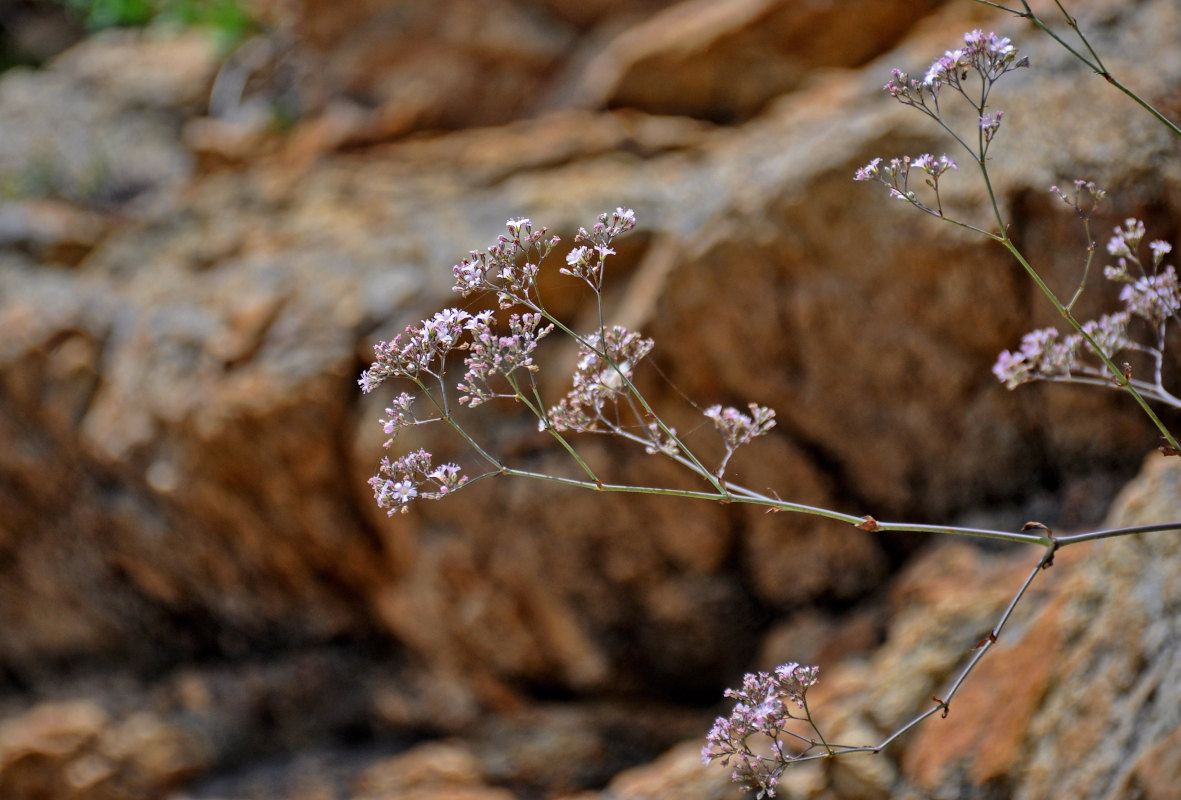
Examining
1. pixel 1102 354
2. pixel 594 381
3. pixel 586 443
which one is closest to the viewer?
pixel 1102 354

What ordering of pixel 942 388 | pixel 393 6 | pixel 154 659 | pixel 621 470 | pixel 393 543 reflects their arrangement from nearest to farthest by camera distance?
pixel 942 388, pixel 621 470, pixel 393 543, pixel 154 659, pixel 393 6

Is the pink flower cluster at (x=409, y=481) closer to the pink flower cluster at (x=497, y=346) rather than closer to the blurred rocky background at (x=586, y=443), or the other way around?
the pink flower cluster at (x=497, y=346)

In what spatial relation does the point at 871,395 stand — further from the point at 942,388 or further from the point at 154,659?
the point at 154,659

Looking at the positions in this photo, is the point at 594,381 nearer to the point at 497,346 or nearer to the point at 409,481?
the point at 497,346

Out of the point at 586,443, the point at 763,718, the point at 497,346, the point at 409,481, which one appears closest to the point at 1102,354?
the point at 763,718

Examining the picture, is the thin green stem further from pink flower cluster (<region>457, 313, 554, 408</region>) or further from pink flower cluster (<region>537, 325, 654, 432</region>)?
pink flower cluster (<region>457, 313, 554, 408</region>)

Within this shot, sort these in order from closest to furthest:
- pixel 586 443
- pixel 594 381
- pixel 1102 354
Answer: pixel 1102 354 < pixel 594 381 < pixel 586 443

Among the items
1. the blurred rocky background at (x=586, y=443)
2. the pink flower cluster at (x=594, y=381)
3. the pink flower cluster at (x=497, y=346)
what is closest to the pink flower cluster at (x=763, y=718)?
the pink flower cluster at (x=594, y=381)

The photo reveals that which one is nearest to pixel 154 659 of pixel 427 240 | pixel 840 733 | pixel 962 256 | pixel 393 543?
pixel 393 543
